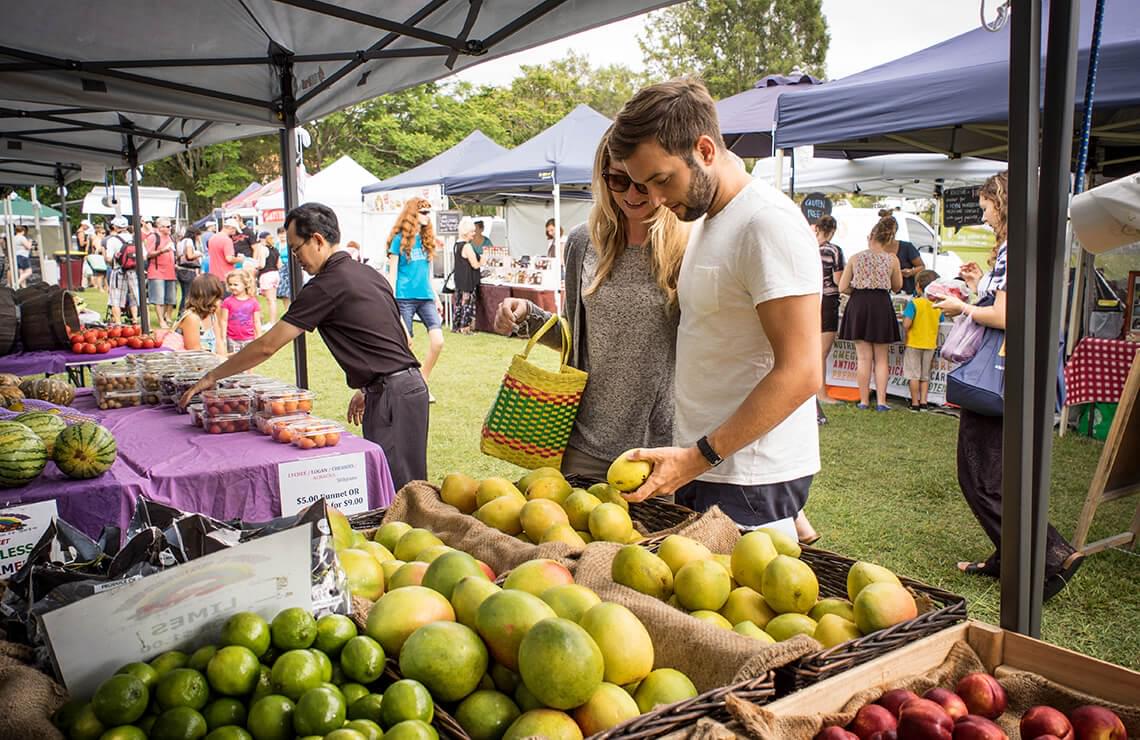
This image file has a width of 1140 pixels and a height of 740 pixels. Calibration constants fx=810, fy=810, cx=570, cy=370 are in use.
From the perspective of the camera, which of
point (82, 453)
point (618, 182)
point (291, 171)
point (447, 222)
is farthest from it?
point (447, 222)

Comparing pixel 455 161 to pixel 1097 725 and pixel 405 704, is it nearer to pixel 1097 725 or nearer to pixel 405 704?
pixel 405 704

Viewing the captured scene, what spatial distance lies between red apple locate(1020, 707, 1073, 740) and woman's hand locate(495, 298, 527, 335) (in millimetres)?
1699

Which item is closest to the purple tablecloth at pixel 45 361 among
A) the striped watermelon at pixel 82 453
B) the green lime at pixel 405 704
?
the striped watermelon at pixel 82 453

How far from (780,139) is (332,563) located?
5.88 metres

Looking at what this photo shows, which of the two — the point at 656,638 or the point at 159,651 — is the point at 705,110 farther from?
the point at 159,651

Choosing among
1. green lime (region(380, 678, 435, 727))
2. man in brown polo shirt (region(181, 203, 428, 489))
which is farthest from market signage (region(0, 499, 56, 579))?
green lime (region(380, 678, 435, 727))

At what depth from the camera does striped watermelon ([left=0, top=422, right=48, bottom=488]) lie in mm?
2765

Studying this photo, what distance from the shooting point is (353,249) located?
1861 cm

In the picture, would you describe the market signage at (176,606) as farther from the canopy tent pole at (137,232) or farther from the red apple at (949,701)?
the canopy tent pole at (137,232)

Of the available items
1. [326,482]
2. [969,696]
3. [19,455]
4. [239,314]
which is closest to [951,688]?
[969,696]

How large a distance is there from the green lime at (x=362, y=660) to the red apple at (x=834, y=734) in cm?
71

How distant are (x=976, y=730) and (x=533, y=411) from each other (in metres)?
1.58

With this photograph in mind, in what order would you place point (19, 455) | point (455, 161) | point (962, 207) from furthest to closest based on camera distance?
point (455, 161) → point (962, 207) → point (19, 455)

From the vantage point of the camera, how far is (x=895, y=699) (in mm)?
1369
